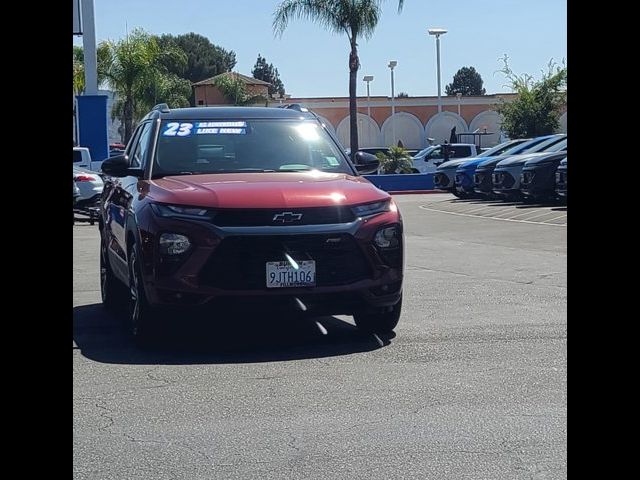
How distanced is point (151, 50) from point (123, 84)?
2.04 m

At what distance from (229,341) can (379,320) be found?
109cm

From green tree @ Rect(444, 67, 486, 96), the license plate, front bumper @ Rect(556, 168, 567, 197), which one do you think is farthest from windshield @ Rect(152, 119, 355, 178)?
green tree @ Rect(444, 67, 486, 96)

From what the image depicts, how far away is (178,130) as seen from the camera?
27.8 feet

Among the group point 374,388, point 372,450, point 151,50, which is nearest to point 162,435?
point 372,450

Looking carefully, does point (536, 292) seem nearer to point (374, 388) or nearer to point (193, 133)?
point (193, 133)

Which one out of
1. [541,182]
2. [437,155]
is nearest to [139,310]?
[541,182]

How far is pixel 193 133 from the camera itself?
8.46 meters

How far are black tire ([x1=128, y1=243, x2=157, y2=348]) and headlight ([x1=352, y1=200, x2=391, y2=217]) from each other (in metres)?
1.52

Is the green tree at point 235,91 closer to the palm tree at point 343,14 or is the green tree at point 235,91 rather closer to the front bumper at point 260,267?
the palm tree at point 343,14

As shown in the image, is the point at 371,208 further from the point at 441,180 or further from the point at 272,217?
the point at 441,180

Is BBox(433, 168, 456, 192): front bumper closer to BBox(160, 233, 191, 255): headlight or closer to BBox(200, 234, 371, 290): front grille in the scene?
BBox(200, 234, 371, 290): front grille

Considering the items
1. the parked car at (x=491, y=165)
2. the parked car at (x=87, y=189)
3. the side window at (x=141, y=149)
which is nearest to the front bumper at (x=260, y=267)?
the side window at (x=141, y=149)

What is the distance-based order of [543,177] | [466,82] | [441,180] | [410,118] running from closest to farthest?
[543,177] → [441,180] → [410,118] → [466,82]

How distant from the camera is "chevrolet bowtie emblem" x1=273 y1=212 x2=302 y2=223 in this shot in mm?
7059
